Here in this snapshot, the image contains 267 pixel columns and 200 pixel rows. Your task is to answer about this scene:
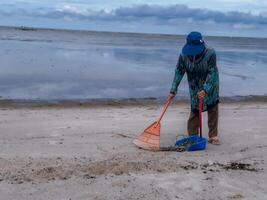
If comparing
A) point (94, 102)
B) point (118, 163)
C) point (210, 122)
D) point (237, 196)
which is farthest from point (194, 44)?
point (94, 102)

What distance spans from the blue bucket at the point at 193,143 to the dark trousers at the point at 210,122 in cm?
38

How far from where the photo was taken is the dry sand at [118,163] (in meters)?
5.76

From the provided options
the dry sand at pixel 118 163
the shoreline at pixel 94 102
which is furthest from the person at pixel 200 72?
the shoreline at pixel 94 102

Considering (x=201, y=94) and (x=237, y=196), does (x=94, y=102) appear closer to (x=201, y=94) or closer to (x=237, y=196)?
(x=201, y=94)

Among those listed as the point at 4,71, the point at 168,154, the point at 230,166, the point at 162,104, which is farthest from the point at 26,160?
the point at 4,71

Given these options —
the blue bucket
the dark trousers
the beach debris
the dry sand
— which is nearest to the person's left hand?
the dark trousers

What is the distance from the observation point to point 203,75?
7906 millimetres

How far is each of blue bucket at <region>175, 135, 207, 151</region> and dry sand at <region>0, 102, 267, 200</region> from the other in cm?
12

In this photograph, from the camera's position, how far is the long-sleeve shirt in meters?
7.80

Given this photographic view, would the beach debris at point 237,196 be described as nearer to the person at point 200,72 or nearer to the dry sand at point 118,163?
the dry sand at point 118,163

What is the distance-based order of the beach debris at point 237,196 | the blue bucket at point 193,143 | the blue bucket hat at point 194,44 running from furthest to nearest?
the blue bucket at point 193,143 < the blue bucket hat at point 194,44 < the beach debris at point 237,196

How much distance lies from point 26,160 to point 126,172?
1.35 metres

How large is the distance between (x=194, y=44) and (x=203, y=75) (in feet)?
1.66

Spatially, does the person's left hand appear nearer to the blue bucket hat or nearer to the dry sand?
the blue bucket hat
